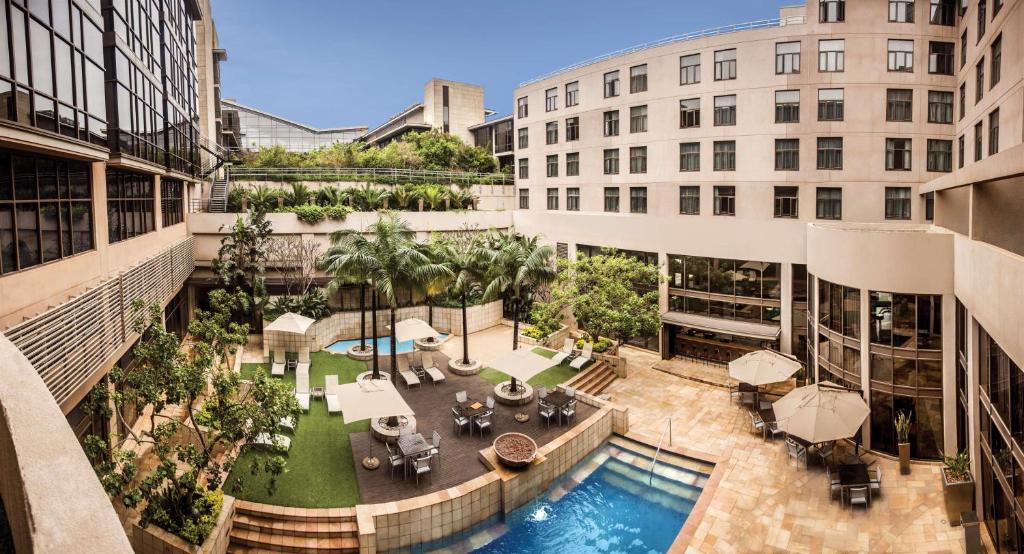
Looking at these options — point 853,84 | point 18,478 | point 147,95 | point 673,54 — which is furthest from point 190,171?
point 853,84

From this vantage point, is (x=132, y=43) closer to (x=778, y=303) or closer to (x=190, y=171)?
(x=190, y=171)

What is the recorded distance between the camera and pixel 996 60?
19.6 meters

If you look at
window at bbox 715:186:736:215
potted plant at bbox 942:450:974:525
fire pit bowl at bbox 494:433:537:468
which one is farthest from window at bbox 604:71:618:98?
potted plant at bbox 942:450:974:525

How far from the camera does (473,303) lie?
31766mm

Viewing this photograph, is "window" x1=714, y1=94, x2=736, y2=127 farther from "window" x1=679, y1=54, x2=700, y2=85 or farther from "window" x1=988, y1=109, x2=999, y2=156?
"window" x1=988, y1=109, x2=999, y2=156

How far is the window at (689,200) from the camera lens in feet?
94.0

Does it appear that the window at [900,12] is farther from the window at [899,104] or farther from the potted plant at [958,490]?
the potted plant at [958,490]

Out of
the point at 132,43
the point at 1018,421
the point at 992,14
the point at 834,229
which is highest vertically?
the point at 992,14

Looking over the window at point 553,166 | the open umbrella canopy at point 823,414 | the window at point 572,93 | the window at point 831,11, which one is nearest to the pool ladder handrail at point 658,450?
the open umbrella canopy at point 823,414

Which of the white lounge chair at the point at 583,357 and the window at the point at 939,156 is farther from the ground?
the window at the point at 939,156

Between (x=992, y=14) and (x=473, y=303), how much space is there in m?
25.1

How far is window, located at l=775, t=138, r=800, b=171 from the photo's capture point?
25.9 meters

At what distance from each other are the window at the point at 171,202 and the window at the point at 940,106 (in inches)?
1308

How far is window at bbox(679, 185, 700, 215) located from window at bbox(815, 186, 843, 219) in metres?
5.44
